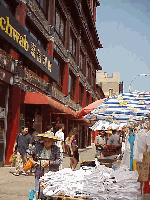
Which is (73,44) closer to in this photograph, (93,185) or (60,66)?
(60,66)

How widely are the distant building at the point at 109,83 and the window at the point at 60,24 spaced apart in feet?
194

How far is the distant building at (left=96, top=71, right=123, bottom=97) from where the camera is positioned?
8800cm

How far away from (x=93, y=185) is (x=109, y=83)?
84816mm

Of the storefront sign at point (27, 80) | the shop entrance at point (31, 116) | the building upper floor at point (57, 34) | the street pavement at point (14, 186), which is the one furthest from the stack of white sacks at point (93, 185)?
the shop entrance at point (31, 116)

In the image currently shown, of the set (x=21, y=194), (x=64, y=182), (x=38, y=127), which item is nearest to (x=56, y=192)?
(x=64, y=182)

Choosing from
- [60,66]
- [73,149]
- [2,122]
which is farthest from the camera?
[60,66]

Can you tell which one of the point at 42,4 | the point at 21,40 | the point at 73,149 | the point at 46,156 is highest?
the point at 42,4

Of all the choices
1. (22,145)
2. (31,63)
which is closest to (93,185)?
(22,145)

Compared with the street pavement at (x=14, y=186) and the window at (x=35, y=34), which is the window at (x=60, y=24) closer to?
the window at (x=35, y=34)

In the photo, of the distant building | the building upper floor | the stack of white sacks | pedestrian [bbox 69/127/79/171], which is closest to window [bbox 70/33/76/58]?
the building upper floor

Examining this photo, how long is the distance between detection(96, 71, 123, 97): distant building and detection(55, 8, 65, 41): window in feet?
194

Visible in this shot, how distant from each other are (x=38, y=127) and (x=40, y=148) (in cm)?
1216

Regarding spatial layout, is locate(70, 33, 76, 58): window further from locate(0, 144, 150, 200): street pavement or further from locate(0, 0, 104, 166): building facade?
locate(0, 144, 150, 200): street pavement

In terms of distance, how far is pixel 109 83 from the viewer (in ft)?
293
